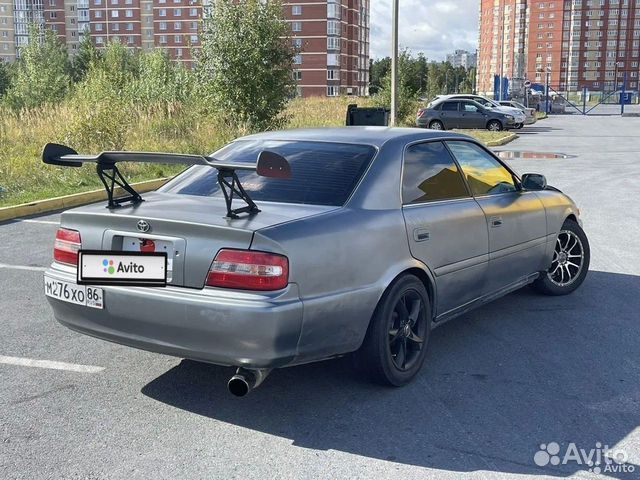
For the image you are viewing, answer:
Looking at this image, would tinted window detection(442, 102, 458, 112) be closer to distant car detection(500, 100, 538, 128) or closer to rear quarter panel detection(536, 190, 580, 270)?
distant car detection(500, 100, 538, 128)


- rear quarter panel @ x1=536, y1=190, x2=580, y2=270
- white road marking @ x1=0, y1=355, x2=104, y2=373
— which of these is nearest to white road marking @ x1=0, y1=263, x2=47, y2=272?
white road marking @ x1=0, y1=355, x2=104, y2=373

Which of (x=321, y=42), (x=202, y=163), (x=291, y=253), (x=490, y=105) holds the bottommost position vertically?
(x=291, y=253)

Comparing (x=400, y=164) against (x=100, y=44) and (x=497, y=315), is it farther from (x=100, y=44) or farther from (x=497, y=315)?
(x=100, y=44)

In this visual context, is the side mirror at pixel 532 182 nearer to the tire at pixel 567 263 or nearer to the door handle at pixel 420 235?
the tire at pixel 567 263

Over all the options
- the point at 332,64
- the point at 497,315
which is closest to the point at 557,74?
the point at 332,64

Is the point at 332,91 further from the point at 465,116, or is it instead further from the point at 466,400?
the point at 466,400

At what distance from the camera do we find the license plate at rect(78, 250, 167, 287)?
379 cm

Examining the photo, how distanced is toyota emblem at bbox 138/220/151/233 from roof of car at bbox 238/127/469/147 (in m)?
1.51

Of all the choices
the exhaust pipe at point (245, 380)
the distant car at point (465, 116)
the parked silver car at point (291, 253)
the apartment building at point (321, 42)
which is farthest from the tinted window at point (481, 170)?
the apartment building at point (321, 42)

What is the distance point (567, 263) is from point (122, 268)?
4.13m

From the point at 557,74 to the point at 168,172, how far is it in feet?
484

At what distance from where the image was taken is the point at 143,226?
388cm

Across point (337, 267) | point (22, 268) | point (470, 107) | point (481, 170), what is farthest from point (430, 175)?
point (470, 107)

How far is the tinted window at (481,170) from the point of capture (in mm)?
5316
